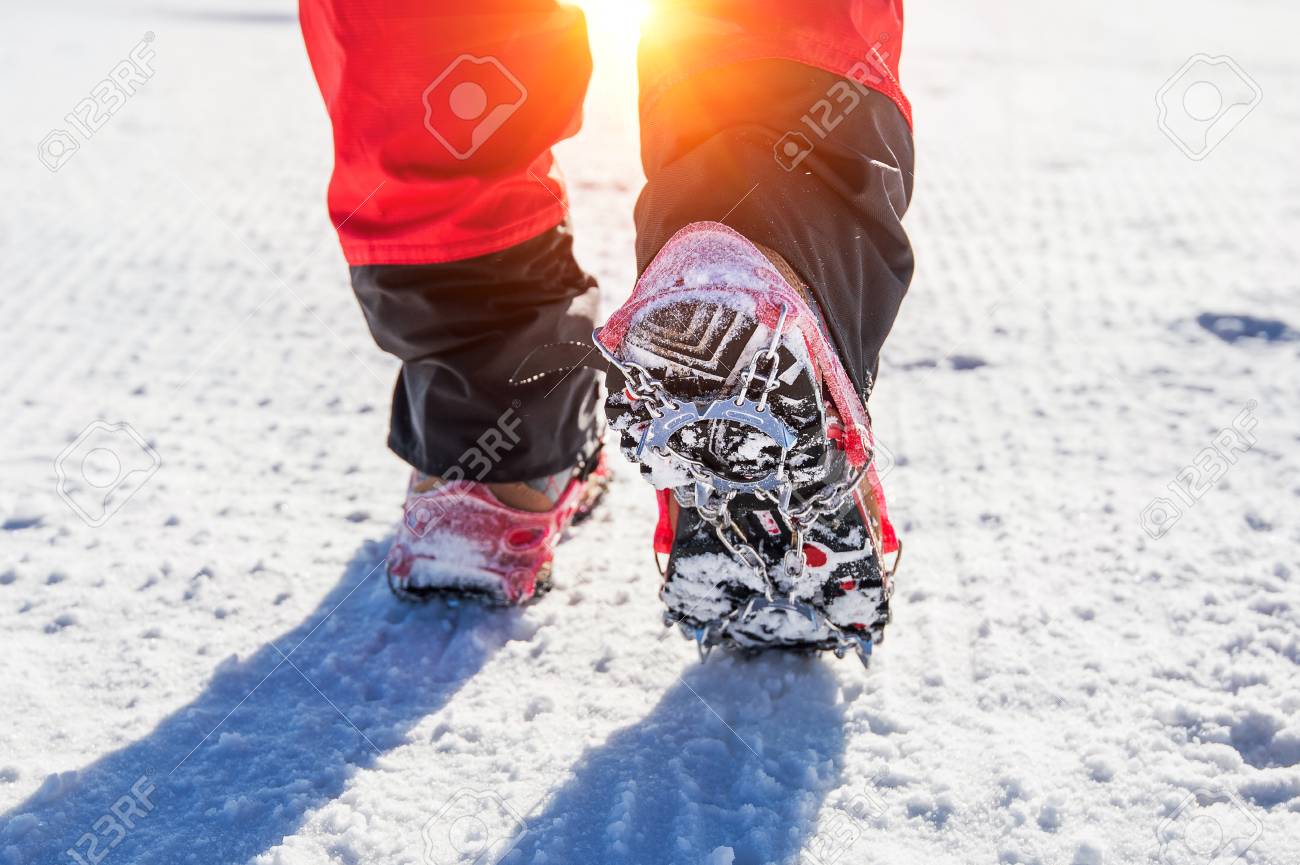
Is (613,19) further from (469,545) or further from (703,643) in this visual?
(703,643)

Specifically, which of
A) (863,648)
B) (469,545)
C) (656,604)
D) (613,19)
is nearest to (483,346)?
(469,545)

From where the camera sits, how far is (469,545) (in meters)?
1.20

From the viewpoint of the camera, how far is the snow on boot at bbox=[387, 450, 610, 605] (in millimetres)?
1194

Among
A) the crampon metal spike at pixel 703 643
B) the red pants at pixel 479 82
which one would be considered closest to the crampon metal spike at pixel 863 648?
the crampon metal spike at pixel 703 643

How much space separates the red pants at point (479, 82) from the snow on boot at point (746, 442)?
0.22 metres

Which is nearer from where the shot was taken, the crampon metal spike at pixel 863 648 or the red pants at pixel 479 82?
the red pants at pixel 479 82

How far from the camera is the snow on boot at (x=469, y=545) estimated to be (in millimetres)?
1194

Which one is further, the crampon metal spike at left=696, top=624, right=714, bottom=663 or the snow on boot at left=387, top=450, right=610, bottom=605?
the snow on boot at left=387, top=450, right=610, bottom=605

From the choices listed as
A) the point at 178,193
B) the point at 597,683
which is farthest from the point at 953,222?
the point at 178,193

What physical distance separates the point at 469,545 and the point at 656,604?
239 millimetres

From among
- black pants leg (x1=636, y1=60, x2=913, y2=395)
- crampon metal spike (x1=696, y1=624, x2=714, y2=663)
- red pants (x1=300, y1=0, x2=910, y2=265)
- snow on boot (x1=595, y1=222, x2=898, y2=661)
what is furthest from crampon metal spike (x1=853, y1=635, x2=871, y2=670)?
red pants (x1=300, y1=0, x2=910, y2=265)

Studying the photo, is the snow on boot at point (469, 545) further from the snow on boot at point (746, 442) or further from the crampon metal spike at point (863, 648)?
the crampon metal spike at point (863, 648)

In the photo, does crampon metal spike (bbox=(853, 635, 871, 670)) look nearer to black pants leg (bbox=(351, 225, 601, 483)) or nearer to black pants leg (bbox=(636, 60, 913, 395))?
black pants leg (bbox=(636, 60, 913, 395))

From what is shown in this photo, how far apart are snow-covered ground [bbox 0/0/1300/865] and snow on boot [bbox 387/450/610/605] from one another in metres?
0.04
